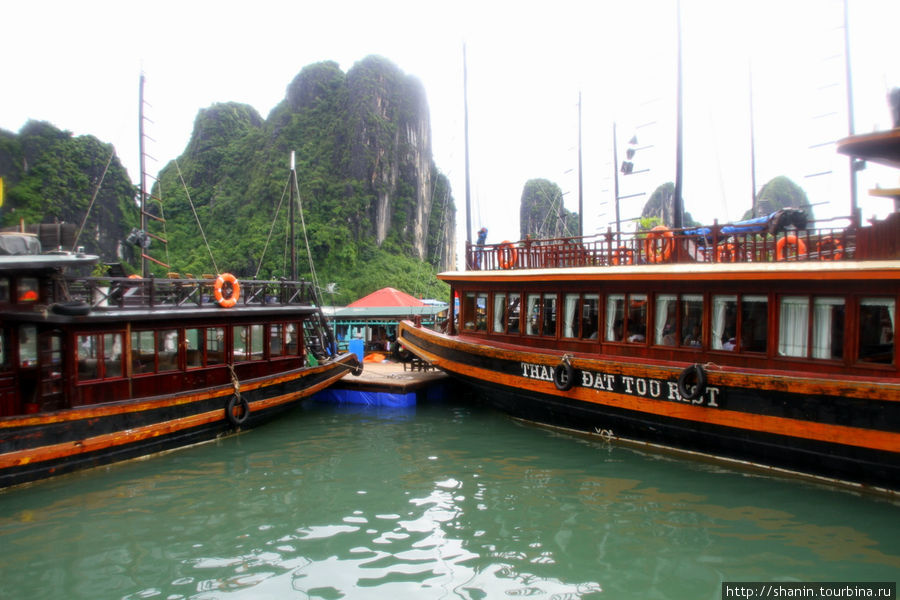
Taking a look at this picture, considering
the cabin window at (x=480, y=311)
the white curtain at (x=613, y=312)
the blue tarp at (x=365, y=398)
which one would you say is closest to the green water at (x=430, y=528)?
the white curtain at (x=613, y=312)

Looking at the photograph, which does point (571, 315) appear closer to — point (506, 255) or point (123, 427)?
point (506, 255)

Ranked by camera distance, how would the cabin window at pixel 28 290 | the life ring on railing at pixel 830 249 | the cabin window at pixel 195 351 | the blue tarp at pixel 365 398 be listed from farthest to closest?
the blue tarp at pixel 365 398 → the cabin window at pixel 195 351 → the cabin window at pixel 28 290 → the life ring on railing at pixel 830 249

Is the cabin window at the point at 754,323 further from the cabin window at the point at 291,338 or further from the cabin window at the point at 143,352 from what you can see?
the cabin window at the point at 143,352

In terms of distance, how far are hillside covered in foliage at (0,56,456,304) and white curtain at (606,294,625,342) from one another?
26.7 meters

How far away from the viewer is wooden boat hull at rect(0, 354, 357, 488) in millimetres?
6430

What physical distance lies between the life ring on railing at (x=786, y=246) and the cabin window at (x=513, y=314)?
407cm

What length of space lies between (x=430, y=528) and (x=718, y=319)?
184 inches

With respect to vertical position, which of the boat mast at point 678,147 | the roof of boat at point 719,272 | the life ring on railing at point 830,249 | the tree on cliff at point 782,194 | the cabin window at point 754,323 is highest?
the tree on cliff at point 782,194

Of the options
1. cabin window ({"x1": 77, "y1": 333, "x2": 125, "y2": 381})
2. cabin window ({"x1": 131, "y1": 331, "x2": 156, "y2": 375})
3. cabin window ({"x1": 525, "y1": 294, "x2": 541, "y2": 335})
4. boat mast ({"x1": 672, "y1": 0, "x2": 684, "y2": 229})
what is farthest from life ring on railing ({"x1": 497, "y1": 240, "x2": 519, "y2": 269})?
cabin window ({"x1": 77, "y1": 333, "x2": 125, "y2": 381})

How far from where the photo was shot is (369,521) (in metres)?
5.77

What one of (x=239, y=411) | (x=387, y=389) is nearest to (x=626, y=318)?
(x=387, y=389)

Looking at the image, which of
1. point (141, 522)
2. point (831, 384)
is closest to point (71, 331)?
point (141, 522)

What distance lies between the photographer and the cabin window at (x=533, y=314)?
9695mm

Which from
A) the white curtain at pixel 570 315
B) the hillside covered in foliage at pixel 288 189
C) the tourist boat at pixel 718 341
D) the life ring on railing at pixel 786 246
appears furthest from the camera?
the hillside covered in foliage at pixel 288 189
